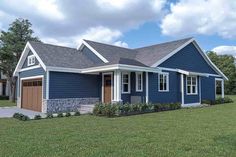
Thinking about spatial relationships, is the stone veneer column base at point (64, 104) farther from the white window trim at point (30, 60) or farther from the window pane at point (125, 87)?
the white window trim at point (30, 60)

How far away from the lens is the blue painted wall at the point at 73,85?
Answer: 58.1 feet

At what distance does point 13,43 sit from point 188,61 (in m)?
20.5

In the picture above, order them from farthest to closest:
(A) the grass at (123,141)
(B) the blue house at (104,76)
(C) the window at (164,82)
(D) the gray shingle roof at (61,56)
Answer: (C) the window at (164,82), (D) the gray shingle roof at (61,56), (B) the blue house at (104,76), (A) the grass at (123,141)

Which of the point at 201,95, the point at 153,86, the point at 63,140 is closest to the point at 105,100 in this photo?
the point at 153,86

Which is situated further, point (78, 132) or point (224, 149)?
point (78, 132)

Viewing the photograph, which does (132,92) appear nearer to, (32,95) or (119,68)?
(119,68)

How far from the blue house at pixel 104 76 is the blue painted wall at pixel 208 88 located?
522 millimetres

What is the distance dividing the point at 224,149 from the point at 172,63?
583 inches

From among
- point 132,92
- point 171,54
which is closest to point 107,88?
point 132,92

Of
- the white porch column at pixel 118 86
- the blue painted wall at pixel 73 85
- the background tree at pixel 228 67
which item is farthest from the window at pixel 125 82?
the background tree at pixel 228 67

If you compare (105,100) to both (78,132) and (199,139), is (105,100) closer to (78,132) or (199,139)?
(78,132)

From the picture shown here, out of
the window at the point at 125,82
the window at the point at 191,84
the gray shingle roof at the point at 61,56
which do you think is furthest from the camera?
the window at the point at 191,84

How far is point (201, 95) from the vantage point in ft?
79.2

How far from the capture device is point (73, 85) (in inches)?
734
